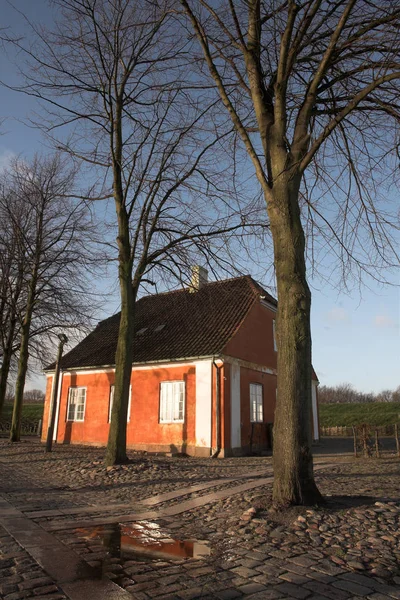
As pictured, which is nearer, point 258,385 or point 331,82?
point 331,82

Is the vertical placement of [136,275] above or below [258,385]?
above

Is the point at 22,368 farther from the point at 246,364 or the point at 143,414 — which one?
the point at 246,364

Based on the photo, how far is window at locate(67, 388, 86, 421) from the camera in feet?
64.7

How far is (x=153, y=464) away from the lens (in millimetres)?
10930

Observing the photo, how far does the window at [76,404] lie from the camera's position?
1973 centimetres

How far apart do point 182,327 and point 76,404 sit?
20.1 feet

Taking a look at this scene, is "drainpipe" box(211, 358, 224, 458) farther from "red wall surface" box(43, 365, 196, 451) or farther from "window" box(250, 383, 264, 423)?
"window" box(250, 383, 264, 423)

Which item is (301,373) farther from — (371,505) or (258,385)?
(258,385)

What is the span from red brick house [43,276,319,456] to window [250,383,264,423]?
39mm

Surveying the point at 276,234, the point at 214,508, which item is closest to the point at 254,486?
the point at 214,508

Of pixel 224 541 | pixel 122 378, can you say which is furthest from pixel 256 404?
pixel 224 541

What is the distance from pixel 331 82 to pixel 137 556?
749cm

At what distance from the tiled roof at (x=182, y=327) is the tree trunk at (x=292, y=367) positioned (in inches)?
330

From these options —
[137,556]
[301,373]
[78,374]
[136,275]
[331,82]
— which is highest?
[331,82]
